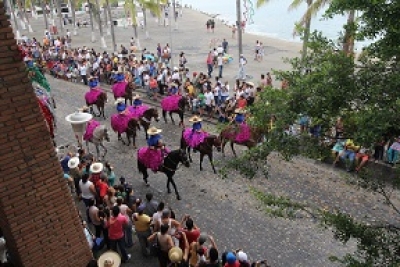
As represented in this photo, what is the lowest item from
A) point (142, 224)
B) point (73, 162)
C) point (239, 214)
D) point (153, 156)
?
point (239, 214)

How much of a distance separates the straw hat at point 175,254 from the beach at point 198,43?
16.3 meters

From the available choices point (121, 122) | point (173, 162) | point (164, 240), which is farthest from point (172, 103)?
point (164, 240)

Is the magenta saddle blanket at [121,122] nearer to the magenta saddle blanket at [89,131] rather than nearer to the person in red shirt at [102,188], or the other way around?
the magenta saddle blanket at [89,131]

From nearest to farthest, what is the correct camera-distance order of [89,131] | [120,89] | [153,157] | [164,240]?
1. [164,240]
2. [153,157]
3. [89,131]
4. [120,89]

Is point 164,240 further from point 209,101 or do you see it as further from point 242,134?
point 209,101

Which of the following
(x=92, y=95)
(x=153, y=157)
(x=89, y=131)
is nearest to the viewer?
(x=153, y=157)

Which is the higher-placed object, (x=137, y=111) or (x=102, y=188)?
(x=137, y=111)

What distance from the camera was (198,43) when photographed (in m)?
39.7

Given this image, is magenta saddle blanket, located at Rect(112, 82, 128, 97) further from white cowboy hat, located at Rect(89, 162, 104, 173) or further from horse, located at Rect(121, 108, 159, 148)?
white cowboy hat, located at Rect(89, 162, 104, 173)

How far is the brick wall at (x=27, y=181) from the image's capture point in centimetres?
621

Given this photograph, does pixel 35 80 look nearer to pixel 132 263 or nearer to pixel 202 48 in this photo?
pixel 132 263

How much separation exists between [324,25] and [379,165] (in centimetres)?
6518

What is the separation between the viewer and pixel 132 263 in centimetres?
959

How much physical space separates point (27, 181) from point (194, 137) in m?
7.68
